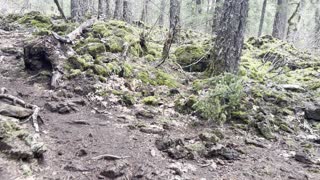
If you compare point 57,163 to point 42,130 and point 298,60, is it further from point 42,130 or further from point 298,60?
point 298,60

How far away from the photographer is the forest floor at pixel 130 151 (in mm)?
3521

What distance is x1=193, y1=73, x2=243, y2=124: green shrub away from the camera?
522 centimetres

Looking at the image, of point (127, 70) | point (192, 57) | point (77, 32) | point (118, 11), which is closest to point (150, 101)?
point (127, 70)

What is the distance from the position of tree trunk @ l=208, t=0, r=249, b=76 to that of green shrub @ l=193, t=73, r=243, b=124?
0.99 m

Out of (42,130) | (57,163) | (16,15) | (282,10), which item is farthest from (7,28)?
(282,10)

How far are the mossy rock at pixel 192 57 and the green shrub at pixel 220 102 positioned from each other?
2331 millimetres

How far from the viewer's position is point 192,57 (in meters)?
8.13

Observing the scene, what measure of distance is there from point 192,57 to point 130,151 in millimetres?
4530

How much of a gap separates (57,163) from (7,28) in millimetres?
7759

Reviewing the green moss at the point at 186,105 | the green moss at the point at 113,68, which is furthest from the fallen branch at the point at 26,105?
the green moss at the point at 186,105

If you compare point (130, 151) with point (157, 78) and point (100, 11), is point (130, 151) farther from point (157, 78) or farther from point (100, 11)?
point (100, 11)

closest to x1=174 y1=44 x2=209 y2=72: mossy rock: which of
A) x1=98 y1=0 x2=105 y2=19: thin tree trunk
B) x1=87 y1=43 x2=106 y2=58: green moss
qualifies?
x1=87 y1=43 x2=106 y2=58: green moss

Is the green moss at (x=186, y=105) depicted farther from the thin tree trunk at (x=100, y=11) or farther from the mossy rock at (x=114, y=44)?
the thin tree trunk at (x=100, y=11)

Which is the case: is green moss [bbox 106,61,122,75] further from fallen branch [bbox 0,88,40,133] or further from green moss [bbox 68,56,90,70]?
fallen branch [bbox 0,88,40,133]
